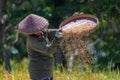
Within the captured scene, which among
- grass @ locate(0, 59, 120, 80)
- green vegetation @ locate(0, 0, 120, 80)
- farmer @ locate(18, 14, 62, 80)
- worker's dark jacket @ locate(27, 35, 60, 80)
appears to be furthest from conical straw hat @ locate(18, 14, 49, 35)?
green vegetation @ locate(0, 0, 120, 80)

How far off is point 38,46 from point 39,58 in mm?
194

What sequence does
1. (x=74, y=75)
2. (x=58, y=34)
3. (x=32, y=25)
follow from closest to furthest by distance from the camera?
(x=58, y=34)
(x=32, y=25)
(x=74, y=75)

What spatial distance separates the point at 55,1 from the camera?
1461 centimetres

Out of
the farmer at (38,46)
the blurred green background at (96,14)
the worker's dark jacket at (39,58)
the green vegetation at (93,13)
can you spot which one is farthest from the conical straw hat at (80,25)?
the blurred green background at (96,14)

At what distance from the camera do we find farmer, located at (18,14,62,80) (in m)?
6.14

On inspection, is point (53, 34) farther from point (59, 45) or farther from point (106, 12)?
point (106, 12)

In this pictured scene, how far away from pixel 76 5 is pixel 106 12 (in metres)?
0.98

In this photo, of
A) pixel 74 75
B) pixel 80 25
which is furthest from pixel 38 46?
pixel 74 75

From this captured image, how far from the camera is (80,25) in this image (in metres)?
6.32

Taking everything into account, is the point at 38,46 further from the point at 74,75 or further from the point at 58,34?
the point at 74,75

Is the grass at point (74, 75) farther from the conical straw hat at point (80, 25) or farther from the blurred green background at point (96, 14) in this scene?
the blurred green background at point (96, 14)

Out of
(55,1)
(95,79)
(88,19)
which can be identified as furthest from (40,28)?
(55,1)

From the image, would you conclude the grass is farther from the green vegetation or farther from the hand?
the hand

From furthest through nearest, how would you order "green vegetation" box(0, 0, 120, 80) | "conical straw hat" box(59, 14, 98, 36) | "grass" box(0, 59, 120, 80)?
"green vegetation" box(0, 0, 120, 80) < "grass" box(0, 59, 120, 80) < "conical straw hat" box(59, 14, 98, 36)
